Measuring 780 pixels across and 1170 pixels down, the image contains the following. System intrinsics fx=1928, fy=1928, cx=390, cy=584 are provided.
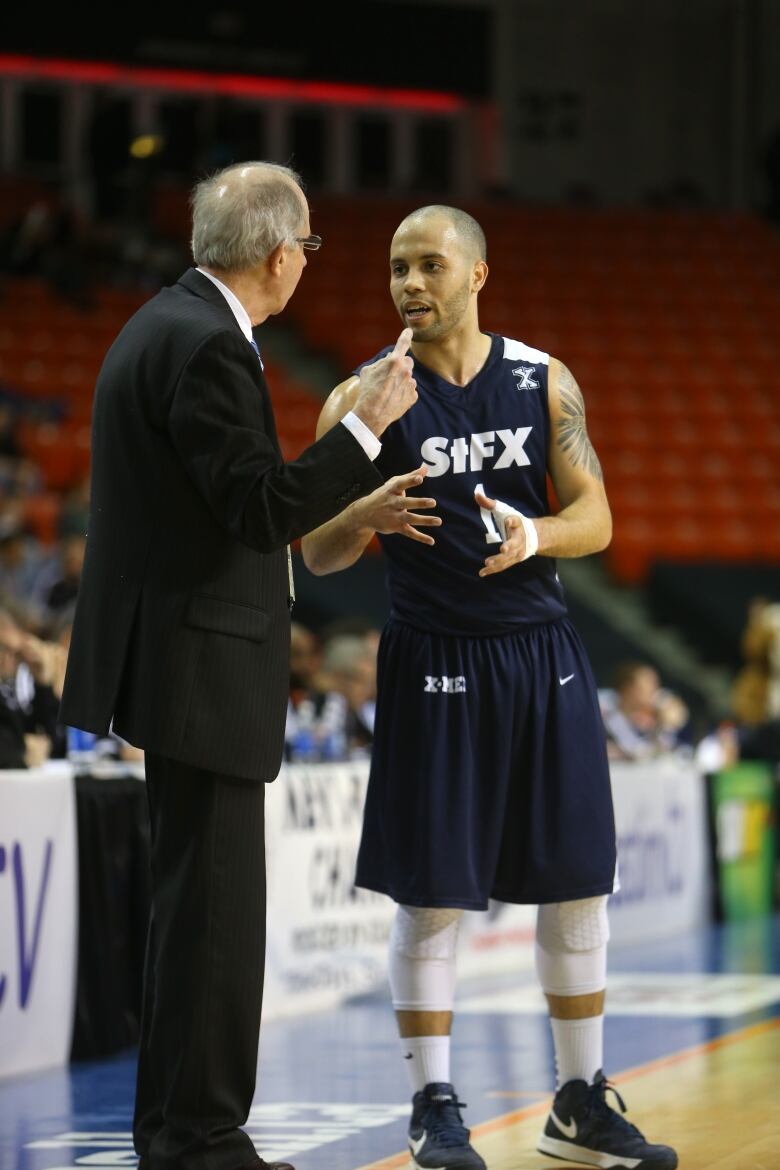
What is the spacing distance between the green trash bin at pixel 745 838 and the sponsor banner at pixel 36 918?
18.8 feet

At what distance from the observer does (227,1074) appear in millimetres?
3730

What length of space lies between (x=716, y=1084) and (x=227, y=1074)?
235cm

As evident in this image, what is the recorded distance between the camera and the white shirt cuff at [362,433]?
376 centimetres

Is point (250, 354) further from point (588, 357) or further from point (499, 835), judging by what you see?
point (588, 357)

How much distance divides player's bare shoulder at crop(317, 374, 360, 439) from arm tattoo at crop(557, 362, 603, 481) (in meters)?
0.51

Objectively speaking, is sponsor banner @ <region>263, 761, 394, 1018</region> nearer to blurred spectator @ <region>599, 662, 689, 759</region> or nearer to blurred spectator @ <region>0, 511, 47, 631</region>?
blurred spectator @ <region>599, 662, 689, 759</region>

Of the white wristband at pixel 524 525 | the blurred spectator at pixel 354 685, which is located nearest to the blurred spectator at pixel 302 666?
the blurred spectator at pixel 354 685

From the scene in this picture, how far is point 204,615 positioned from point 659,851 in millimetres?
7421

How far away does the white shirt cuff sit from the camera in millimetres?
3758

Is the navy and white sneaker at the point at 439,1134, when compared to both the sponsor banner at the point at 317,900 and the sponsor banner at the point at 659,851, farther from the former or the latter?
the sponsor banner at the point at 659,851

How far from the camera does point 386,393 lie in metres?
3.80

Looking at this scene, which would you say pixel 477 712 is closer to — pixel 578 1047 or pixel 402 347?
pixel 578 1047

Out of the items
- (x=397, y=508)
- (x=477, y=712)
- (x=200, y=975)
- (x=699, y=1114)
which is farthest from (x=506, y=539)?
(x=699, y=1114)

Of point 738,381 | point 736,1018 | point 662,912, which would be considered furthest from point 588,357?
point 736,1018
